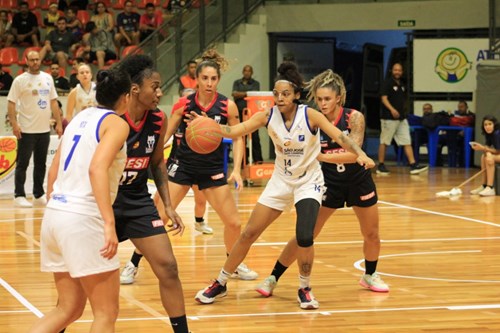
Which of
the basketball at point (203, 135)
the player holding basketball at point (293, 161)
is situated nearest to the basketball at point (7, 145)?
the basketball at point (203, 135)

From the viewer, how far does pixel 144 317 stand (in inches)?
291

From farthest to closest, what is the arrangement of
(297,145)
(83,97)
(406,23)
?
(406,23) < (83,97) < (297,145)

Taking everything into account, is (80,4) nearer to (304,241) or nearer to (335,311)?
(304,241)

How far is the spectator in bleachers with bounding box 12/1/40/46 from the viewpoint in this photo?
70.4ft

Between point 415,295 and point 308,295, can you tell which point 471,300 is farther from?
point 308,295

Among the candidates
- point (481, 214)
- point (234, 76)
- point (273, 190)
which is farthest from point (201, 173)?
point (234, 76)

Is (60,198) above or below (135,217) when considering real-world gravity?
above

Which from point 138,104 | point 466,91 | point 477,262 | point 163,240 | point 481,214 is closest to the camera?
point 163,240

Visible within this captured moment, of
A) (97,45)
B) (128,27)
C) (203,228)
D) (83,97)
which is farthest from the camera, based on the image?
(128,27)

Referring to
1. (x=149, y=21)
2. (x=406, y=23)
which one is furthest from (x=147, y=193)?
(x=406, y=23)

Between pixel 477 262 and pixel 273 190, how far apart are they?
2.85 m

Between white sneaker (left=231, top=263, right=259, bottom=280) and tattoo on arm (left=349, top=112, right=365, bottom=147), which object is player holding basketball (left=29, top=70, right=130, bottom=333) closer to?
tattoo on arm (left=349, top=112, right=365, bottom=147)

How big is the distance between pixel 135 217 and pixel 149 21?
15.8 meters

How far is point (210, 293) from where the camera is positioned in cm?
788
